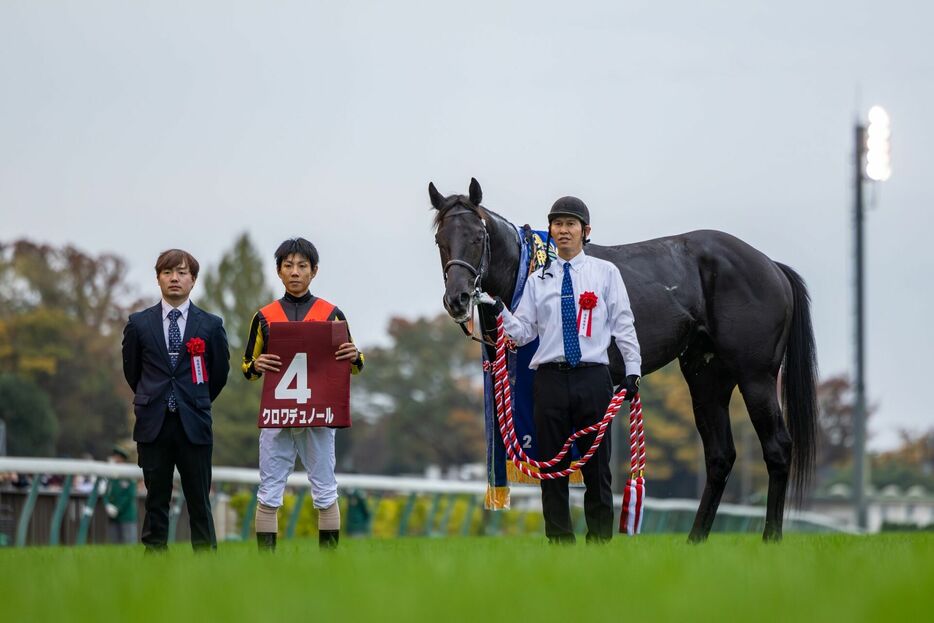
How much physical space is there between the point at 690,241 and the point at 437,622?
21.0ft

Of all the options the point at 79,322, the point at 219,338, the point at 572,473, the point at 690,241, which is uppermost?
the point at 79,322

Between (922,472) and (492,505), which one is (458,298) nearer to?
(492,505)

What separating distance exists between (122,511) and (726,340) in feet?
27.4

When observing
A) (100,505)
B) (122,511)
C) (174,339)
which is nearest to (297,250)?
(174,339)

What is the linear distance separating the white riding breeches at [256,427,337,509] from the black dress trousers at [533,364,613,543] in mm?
1085

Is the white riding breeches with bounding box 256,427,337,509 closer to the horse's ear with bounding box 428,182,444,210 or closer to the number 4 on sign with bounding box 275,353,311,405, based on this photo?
the number 4 on sign with bounding box 275,353,311,405

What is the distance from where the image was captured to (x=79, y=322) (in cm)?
5200

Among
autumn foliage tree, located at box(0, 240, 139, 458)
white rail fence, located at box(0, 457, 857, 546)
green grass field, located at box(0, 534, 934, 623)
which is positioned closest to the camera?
green grass field, located at box(0, 534, 934, 623)

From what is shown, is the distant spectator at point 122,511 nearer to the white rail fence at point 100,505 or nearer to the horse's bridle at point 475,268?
the white rail fence at point 100,505

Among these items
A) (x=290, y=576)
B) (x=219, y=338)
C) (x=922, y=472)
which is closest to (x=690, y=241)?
(x=219, y=338)

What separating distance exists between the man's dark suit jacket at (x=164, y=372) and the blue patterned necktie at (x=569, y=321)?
5.46ft

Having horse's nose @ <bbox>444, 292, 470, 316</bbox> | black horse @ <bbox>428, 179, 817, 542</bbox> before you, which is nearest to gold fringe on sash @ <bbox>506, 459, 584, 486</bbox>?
horse's nose @ <bbox>444, 292, 470, 316</bbox>

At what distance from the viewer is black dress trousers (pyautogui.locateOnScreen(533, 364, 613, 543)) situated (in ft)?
24.3

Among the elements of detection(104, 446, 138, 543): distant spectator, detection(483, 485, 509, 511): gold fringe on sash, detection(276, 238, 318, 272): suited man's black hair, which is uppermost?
detection(276, 238, 318, 272): suited man's black hair
